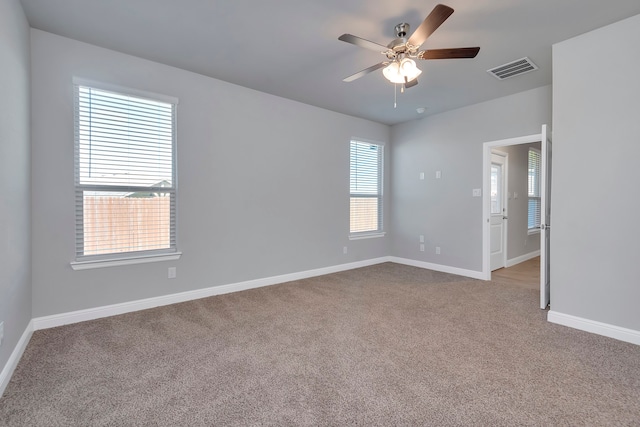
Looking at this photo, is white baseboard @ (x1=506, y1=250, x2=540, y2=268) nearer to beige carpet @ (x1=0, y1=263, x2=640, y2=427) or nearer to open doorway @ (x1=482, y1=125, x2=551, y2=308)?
open doorway @ (x1=482, y1=125, x2=551, y2=308)

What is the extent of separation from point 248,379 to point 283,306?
1.36 m

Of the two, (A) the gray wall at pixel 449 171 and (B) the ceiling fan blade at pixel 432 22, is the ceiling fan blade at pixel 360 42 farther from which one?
(A) the gray wall at pixel 449 171

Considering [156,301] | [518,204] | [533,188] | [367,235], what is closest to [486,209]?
[518,204]

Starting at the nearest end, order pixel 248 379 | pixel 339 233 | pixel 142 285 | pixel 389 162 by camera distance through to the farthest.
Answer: pixel 248 379 < pixel 142 285 < pixel 339 233 < pixel 389 162

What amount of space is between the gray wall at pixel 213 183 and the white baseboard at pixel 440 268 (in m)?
0.54

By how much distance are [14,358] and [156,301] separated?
1.22m

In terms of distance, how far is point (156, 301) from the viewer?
3201 millimetres

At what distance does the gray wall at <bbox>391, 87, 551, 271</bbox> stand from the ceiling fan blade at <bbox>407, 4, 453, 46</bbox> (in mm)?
2707

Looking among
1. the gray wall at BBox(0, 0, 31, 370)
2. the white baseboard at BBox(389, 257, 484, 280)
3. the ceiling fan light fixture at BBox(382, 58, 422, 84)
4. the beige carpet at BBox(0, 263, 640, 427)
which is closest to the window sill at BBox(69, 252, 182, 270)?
the gray wall at BBox(0, 0, 31, 370)

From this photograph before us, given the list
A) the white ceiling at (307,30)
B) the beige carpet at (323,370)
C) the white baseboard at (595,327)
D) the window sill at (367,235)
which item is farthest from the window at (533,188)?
the white baseboard at (595,327)

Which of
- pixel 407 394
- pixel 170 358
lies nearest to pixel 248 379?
pixel 170 358

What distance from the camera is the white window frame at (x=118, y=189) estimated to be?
9.11 feet

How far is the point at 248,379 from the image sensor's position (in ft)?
6.31

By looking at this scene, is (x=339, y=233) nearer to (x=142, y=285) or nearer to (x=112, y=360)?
(x=142, y=285)
